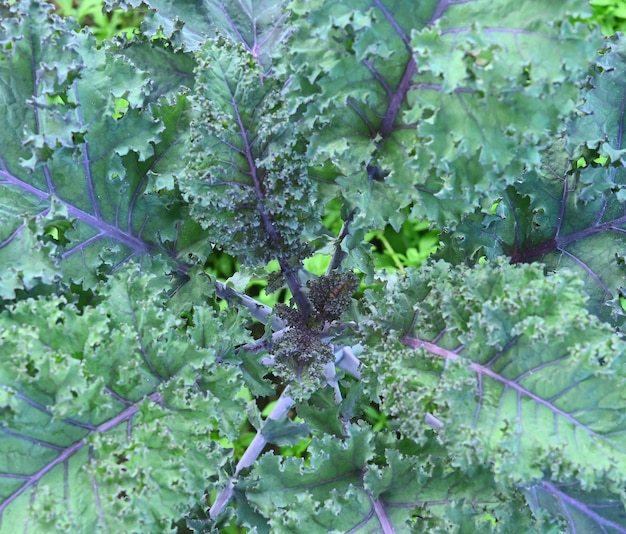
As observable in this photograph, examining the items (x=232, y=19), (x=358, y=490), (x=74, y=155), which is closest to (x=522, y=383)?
(x=358, y=490)

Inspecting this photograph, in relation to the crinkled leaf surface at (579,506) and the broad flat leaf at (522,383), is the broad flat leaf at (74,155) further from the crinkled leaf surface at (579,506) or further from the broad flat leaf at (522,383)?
the crinkled leaf surface at (579,506)

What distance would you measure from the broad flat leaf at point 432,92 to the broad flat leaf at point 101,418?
17.6 inches

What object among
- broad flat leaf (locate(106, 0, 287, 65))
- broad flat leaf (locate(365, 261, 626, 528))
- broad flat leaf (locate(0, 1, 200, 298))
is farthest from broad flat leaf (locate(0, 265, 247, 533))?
broad flat leaf (locate(106, 0, 287, 65))

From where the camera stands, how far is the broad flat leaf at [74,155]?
53.9 inches

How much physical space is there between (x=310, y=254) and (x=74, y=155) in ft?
1.67

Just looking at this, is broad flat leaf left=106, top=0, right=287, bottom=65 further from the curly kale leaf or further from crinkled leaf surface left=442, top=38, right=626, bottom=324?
crinkled leaf surface left=442, top=38, right=626, bottom=324

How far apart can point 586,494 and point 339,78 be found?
95 cm

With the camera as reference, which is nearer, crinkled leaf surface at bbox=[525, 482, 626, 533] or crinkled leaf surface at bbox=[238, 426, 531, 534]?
crinkled leaf surface at bbox=[238, 426, 531, 534]

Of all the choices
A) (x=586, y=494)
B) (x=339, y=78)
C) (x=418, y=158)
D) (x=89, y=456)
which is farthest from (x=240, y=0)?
(x=586, y=494)

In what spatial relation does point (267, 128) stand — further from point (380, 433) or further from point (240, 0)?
point (380, 433)

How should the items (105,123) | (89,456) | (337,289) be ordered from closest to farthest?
(89,456) < (105,123) < (337,289)

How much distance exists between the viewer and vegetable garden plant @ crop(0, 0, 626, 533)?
1196 millimetres

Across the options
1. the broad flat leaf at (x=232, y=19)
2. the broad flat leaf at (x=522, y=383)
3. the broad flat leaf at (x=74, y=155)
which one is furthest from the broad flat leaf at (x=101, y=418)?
the broad flat leaf at (x=232, y=19)

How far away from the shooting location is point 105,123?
1.49 metres
